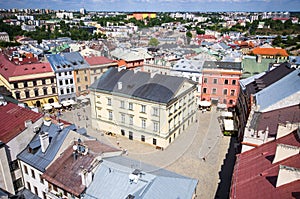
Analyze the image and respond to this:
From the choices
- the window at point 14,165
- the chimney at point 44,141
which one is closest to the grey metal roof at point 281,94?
the chimney at point 44,141

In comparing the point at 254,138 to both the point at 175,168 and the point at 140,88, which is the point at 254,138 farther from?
the point at 140,88

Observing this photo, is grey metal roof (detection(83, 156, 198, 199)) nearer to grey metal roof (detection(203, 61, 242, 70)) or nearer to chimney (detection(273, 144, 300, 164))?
chimney (detection(273, 144, 300, 164))

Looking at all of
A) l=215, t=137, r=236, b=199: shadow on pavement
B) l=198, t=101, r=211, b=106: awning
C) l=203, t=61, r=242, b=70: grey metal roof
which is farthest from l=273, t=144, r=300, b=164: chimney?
l=203, t=61, r=242, b=70: grey metal roof

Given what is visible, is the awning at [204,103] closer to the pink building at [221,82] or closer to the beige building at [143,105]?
the pink building at [221,82]

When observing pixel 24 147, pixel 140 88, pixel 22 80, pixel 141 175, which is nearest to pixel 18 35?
pixel 22 80

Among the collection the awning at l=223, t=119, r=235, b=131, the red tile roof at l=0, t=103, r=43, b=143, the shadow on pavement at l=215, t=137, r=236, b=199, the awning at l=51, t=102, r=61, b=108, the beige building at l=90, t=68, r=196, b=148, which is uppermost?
the red tile roof at l=0, t=103, r=43, b=143
